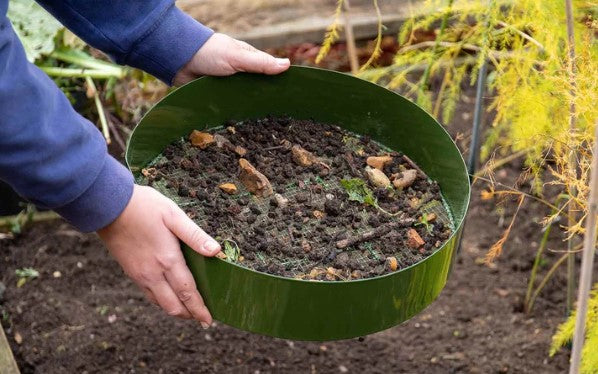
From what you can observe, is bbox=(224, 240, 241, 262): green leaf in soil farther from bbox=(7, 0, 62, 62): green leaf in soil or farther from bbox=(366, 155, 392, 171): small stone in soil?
bbox=(7, 0, 62, 62): green leaf in soil

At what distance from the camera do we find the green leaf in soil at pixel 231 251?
1.48 m

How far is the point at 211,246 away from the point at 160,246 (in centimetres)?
11

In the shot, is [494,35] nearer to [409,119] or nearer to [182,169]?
[409,119]

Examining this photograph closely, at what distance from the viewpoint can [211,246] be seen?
4.41ft

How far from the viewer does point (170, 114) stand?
5.54ft

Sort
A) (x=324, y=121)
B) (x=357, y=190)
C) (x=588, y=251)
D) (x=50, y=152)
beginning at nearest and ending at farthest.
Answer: (x=588, y=251), (x=50, y=152), (x=357, y=190), (x=324, y=121)

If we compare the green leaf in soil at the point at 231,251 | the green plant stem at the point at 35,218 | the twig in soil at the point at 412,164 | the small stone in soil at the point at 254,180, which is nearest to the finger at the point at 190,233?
the green leaf in soil at the point at 231,251

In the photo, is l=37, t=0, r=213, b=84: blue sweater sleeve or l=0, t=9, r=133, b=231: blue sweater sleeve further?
l=37, t=0, r=213, b=84: blue sweater sleeve

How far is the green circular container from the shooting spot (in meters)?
1.35

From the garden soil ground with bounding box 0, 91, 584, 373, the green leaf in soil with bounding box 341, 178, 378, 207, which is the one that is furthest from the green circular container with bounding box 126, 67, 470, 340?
the garden soil ground with bounding box 0, 91, 584, 373

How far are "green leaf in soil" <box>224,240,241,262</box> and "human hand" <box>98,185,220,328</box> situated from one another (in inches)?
3.3

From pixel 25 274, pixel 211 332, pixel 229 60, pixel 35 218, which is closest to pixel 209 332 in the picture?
pixel 211 332

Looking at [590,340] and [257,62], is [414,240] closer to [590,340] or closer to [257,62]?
[257,62]

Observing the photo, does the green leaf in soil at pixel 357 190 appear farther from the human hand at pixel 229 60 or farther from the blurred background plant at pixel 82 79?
the blurred background plant at pixel 82 79
